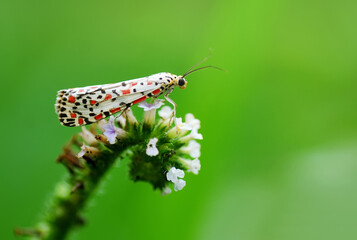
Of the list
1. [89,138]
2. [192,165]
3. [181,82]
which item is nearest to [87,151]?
[89,138]

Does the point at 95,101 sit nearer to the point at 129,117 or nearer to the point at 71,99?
the point at 71,99

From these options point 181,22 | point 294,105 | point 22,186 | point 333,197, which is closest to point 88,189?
point 22,186

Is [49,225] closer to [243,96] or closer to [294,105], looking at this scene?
[243,96]

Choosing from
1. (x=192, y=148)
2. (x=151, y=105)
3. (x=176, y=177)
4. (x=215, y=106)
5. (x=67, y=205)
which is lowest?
(x=67, y=205)

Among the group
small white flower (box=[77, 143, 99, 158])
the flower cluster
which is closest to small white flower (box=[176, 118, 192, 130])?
the flower cluster

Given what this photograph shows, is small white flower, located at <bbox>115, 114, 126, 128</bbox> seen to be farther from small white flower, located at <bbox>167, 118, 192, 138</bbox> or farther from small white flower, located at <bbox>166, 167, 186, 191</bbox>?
small white flower, located at <bbox>166, 167, 186, 191</bbox>

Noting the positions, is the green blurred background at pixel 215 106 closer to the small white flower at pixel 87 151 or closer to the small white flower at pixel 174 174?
the small white flower at pixel 87 151

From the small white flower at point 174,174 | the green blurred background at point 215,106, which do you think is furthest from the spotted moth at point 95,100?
the small white flower at point 174,174
